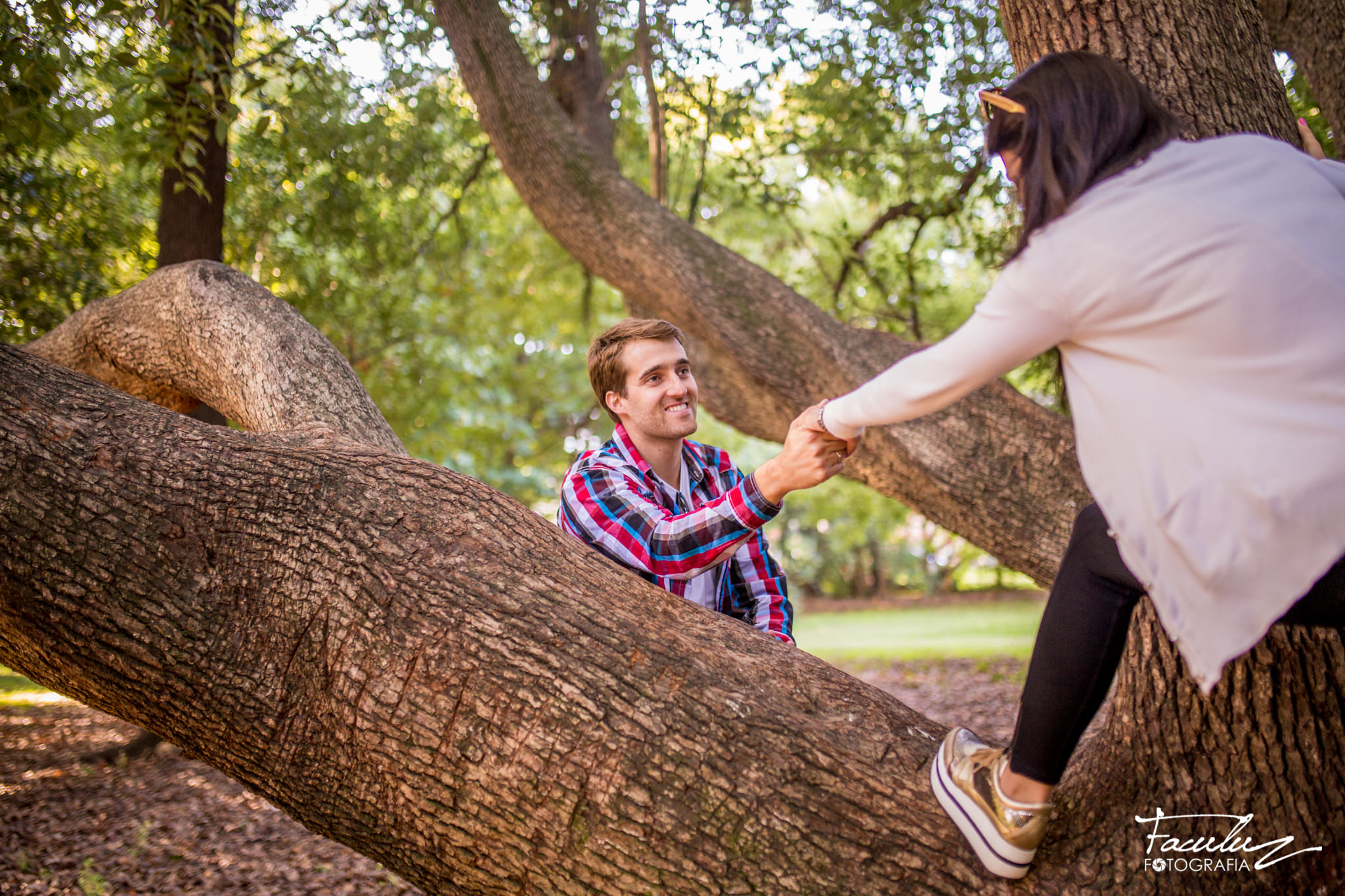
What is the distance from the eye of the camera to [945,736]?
7.16 feet

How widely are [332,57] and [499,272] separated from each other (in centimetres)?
452

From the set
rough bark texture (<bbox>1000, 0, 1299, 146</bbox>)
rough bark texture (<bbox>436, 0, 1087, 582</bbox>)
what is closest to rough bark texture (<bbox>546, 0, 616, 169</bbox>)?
rough bark texture (<bbox>436, 0, 1087, 582</bbox>)

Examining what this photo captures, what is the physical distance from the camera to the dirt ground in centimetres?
456

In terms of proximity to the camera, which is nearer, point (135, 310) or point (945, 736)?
point (945, 736)

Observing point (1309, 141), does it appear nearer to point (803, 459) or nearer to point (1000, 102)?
point (1000, 102)

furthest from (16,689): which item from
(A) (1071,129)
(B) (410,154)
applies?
(A) (1071,129)

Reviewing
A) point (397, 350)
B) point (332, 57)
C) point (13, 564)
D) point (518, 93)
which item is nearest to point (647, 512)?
point (13, 564)

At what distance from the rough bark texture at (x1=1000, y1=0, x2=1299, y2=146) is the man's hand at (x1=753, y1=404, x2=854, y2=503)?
1270 mm

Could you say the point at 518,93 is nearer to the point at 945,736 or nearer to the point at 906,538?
the point at 945,736

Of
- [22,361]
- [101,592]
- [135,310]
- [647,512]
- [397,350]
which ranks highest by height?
[397,350]

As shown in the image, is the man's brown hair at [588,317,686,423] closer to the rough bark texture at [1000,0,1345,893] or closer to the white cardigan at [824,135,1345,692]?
the white cardigan at [824,135,1345,692]

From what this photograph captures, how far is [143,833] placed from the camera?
5.21 m

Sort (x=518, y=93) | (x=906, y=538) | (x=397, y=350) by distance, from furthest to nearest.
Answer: (x=906, y=538), (x=397, y=350), (x=518, y=93)

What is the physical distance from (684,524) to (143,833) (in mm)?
4626
